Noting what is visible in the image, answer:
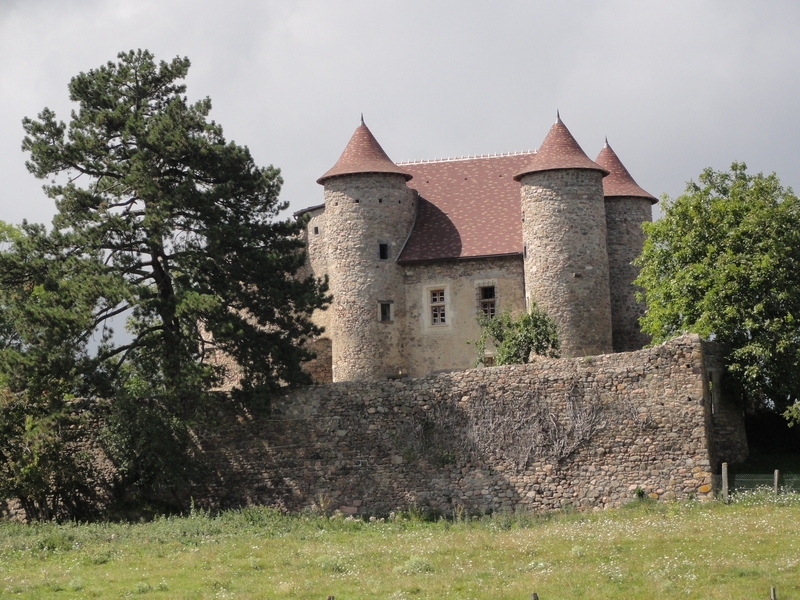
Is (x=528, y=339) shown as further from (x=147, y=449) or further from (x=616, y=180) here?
(x=147, y=449)

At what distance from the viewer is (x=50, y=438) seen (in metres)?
32.0

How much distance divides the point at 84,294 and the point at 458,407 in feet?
32.3

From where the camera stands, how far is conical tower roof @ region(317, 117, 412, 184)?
40938mm

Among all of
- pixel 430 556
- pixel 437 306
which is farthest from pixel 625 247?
pixel 430 556

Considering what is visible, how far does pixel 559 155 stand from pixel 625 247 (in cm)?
400

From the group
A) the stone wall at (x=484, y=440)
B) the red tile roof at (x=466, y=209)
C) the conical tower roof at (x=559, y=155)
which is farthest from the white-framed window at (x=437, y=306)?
the stone wall at (x=484, y=440)

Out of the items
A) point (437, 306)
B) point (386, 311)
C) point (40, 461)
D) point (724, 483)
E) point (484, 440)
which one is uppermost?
point (437, 306)

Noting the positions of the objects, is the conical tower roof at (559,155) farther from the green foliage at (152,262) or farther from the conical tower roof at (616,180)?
the green foliage at (152,262)

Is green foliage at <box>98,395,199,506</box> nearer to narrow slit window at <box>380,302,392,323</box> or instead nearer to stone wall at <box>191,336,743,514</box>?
stone wall at <box>191,336,743,514</box>

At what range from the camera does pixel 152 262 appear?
33469mm

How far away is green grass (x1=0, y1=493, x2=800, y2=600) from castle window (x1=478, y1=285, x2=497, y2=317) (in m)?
11.9

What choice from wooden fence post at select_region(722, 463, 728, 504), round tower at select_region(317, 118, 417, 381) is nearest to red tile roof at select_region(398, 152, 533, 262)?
round tower at select_region(317, 118, 417, 381)

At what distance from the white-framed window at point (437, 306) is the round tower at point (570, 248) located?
339 cm

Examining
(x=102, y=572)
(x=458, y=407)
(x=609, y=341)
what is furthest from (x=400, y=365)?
(x=102, y=572)
